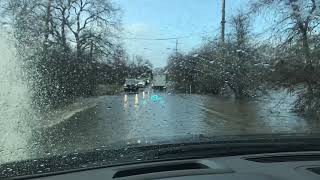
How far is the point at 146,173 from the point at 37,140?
12202mm

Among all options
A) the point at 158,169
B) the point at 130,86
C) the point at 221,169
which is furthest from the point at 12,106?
the point at 130,86

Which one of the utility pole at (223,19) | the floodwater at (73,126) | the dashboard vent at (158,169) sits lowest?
the floodwater at (73,126)

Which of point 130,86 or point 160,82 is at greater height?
point 160,82

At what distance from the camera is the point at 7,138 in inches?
563

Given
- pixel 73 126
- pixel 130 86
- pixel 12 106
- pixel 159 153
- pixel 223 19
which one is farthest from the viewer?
pixel 130 86

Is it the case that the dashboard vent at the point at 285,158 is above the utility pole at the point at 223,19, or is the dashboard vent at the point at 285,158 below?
below

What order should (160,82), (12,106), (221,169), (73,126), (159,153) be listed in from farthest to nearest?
1. (160,82)
2. (12,106)
3. (73,126)
4. (159,153)
5. (221,169)

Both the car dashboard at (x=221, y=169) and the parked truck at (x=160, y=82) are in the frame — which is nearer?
the car dashboard at (x=221, y=169)

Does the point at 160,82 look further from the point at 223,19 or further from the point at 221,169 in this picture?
the point at 221,169

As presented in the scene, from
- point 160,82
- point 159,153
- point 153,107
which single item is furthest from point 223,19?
point 159,153

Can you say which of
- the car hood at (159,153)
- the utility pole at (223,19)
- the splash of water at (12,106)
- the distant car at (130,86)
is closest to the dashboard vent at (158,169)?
the car hood at (159,153)

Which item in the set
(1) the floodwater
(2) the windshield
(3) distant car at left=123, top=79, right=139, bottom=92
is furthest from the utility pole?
(3) distant car at left=123, top=79, right=139, bottom=92

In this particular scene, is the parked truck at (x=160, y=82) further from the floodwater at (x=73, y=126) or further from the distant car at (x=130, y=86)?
the floodwater at (x=73, y=126)

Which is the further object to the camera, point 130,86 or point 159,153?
point 130,86
